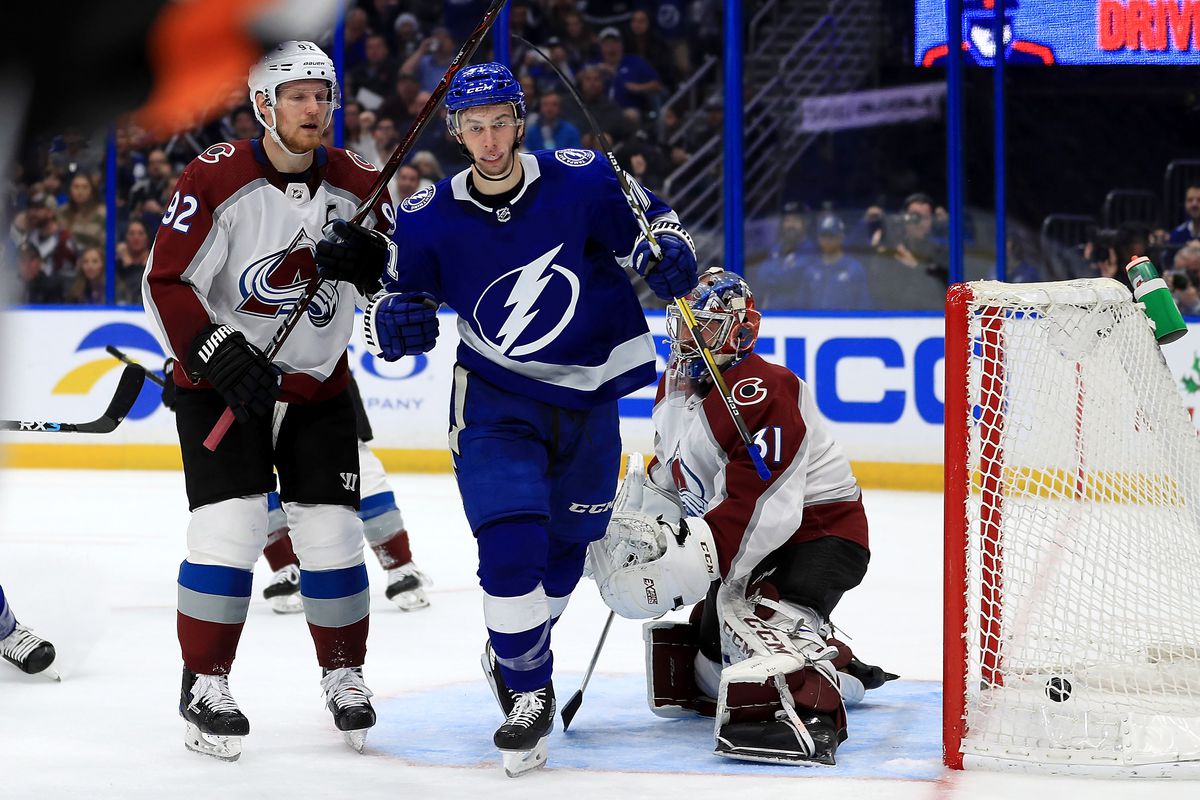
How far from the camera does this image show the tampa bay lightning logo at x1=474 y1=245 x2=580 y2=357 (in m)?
2.82

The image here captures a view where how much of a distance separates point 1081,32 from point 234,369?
6.01m

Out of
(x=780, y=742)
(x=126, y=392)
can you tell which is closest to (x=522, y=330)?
(x=780, y=742)

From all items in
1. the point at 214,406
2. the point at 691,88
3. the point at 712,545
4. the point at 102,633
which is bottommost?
the point at 102,633

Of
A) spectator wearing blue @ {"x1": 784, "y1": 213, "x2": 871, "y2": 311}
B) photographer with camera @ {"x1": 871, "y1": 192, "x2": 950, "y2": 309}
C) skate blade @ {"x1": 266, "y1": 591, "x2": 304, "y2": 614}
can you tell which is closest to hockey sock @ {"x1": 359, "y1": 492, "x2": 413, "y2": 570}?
skate blade @ {"x1": 266, "y1": 591, "x2": 304, "y2": 614}

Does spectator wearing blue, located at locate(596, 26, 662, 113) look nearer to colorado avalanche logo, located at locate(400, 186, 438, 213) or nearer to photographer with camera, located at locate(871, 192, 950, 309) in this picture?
photographer with camera, located at locate(871, 192, 950, 309)

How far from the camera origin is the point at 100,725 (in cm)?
311

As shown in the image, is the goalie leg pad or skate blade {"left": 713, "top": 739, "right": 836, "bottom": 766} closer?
skate blade {"left": 713, "top": 739, "right": 836, "bottom": 766}

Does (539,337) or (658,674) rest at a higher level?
(539,337)

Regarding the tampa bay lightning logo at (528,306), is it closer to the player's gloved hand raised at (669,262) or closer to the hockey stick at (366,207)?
the player's gloved hand raised at (669,262)

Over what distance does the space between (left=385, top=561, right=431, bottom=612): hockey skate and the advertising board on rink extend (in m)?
2.46

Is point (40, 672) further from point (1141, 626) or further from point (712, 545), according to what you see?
point (1141, 626)

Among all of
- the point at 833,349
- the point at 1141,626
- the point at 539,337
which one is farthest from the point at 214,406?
the point at 833,349

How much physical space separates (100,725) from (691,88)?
6492 mm

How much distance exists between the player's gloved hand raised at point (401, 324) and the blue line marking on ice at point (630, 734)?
0.72m
